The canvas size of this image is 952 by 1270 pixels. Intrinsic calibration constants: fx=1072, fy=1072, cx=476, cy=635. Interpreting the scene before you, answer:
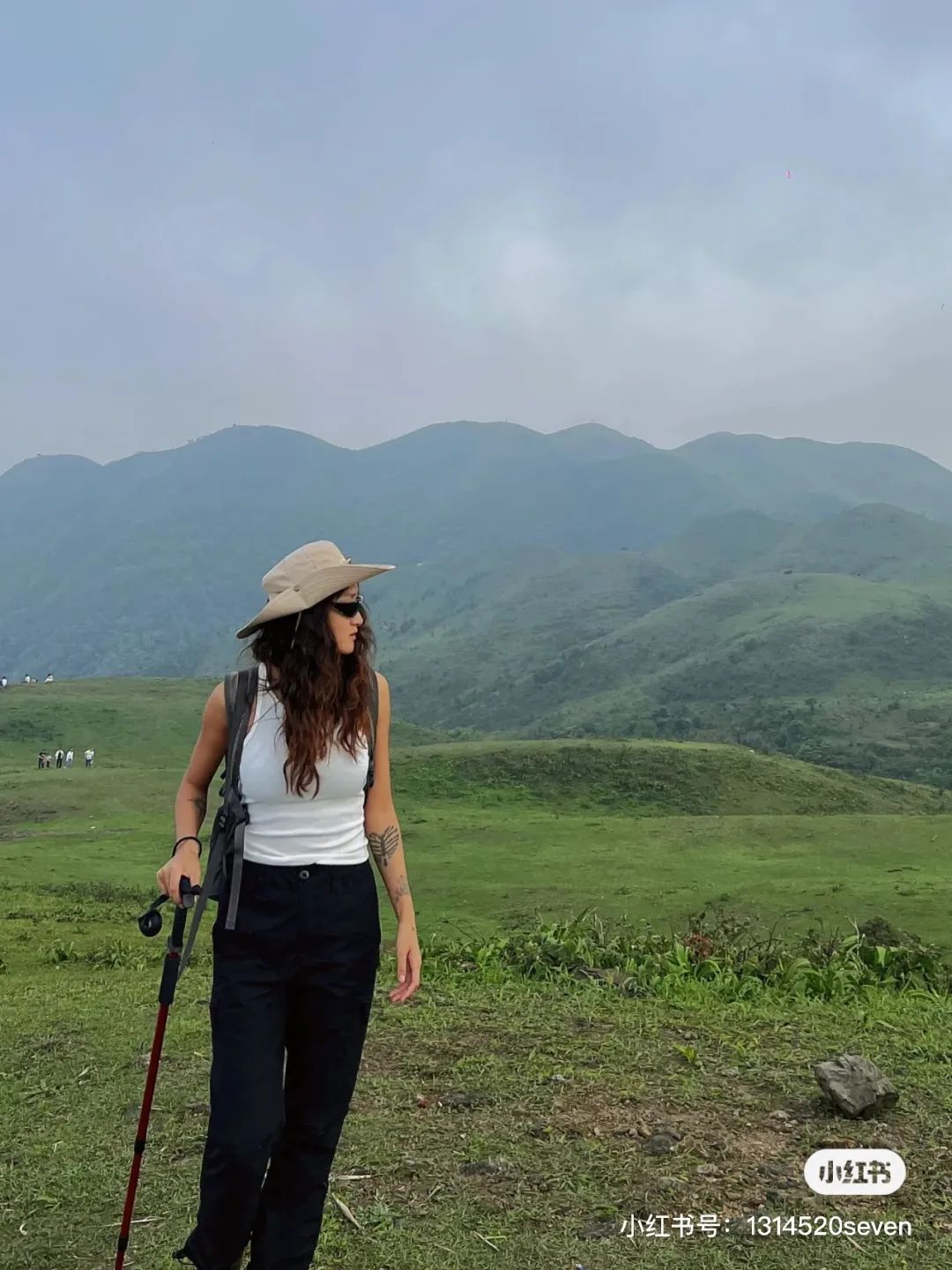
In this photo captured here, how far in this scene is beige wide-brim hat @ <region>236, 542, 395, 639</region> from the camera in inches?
138

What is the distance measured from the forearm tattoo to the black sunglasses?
77 centimetres

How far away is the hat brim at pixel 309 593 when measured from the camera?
3.50m

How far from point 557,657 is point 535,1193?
10913 centimetres

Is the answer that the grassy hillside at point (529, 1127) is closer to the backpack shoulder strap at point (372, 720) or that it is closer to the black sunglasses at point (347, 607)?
the backpack shoulder strap at point (372, 720)

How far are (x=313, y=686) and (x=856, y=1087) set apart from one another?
134 inches

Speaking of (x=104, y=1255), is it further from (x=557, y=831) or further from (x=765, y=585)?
(x=765, y=585)

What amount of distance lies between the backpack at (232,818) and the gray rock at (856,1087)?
303cm

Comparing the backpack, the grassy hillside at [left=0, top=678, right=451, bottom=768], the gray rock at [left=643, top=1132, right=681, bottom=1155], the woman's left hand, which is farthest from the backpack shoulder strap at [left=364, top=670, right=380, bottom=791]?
the grassy hillside at [left=0, top=678, right=451, bottom=768]

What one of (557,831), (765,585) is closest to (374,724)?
(557,831)

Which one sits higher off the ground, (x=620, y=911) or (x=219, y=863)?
(x=219, y=863)

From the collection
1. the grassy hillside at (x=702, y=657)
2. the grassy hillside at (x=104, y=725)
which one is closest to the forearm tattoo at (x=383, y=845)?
the grassy hillside at (x=104, y=725)

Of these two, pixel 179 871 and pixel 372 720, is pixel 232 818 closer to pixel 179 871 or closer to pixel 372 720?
pixel 179 871

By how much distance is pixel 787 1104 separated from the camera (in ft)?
17.1

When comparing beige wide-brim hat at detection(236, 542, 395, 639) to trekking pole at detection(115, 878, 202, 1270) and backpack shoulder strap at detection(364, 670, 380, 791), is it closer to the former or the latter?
backpack shoulder strap at detection(364, 670, 380, 791)
